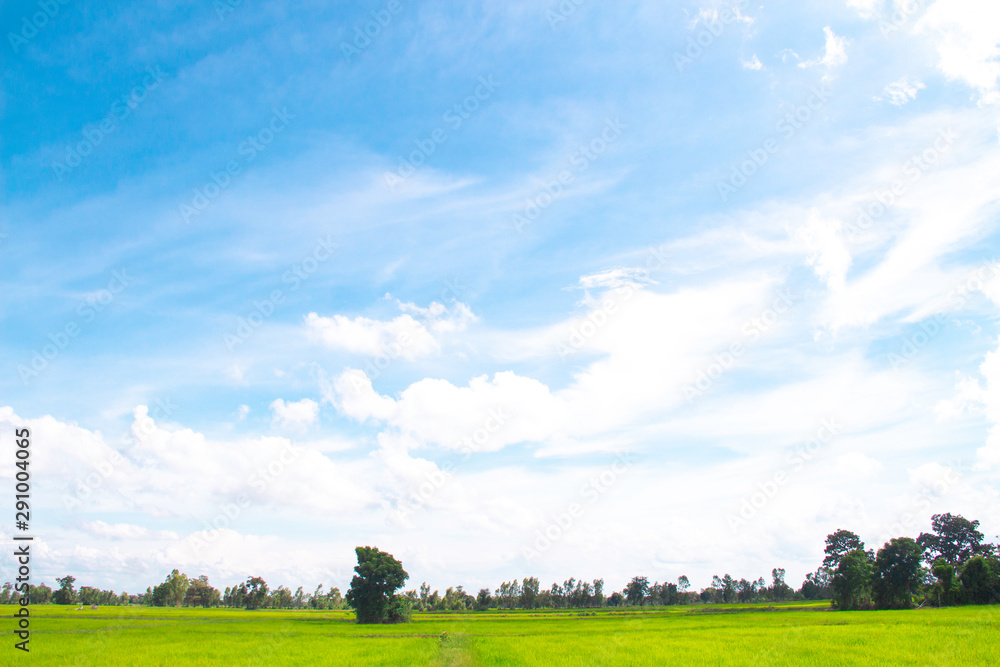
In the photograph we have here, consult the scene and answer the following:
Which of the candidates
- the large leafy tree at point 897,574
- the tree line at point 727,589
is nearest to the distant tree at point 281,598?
the tree line at point 727,589

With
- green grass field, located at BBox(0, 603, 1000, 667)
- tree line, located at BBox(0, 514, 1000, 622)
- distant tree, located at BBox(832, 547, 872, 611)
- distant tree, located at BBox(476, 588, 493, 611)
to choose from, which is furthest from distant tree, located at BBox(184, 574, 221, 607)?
distant tree, located at BBox(832, 547, 872, 611)

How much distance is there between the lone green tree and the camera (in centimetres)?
7344

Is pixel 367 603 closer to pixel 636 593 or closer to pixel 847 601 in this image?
pixel 847 601

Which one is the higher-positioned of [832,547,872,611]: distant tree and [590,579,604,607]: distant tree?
[832,547,872,611]: distant tree

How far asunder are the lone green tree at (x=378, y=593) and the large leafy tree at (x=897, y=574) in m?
72.0

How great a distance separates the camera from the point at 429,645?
41.1 m

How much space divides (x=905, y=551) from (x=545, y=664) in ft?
269

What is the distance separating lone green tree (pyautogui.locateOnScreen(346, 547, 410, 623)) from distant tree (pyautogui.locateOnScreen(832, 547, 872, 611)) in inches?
2639

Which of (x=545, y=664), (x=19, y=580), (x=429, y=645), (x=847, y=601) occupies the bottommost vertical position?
(x=847, y=601)

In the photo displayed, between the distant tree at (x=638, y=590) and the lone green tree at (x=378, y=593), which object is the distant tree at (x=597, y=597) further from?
the lone green tree at (x=378, y=593)

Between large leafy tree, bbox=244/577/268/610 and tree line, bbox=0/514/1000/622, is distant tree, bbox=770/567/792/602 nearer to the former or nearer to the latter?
tree line, bbox=0/514/1000/622

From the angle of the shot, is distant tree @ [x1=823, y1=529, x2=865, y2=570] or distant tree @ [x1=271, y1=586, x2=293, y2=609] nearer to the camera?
distant tree @ [x1=823, y1=529, x2=865, y2=570]

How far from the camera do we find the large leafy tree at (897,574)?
81.8 meters

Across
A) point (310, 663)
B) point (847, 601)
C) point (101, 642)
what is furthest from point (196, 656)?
point (847, 601)
